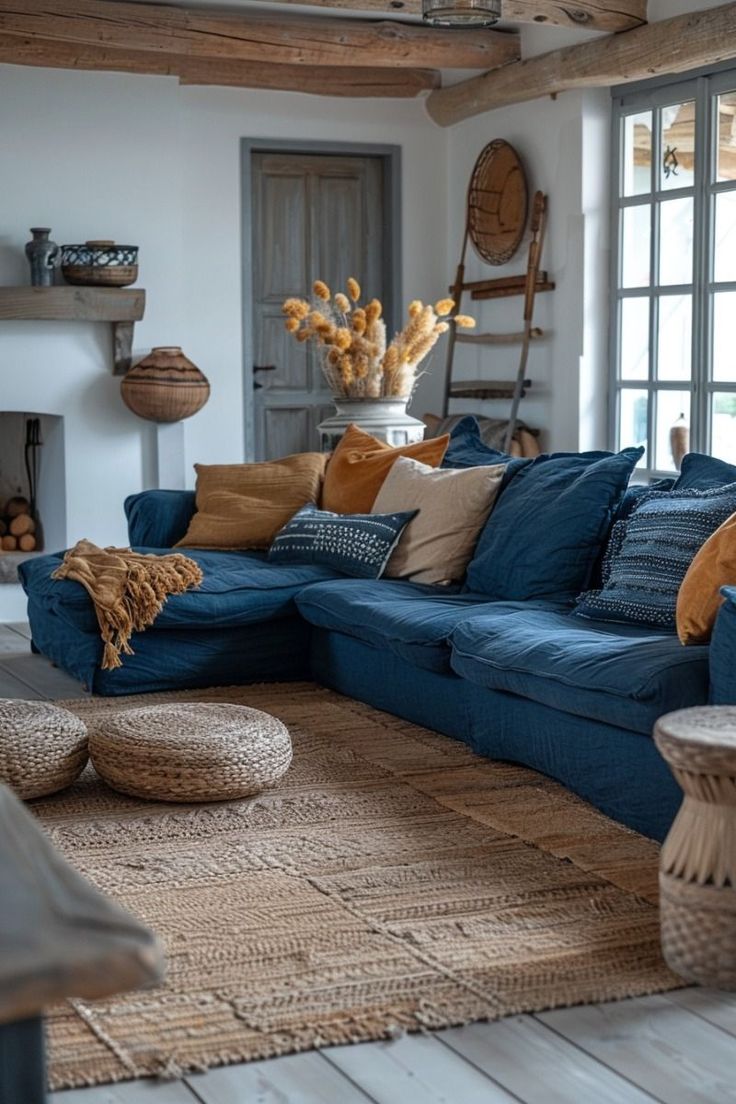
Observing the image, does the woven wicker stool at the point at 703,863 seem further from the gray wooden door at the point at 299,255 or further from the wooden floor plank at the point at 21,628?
the gray wooden door at the point at 299,255

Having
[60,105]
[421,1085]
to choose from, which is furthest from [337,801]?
[60,105]

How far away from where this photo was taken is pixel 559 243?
24.2 ft

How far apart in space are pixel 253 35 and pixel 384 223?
1.64 meters

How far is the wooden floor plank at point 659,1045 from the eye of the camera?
7.45 feet

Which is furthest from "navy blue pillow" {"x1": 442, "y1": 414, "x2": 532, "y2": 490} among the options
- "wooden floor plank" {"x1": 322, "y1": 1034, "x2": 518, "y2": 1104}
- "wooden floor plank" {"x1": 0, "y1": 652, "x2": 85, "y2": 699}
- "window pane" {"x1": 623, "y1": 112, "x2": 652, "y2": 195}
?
"wooden floor plank" {"x1": 322, "y1": 1034, "x2": 518, "y2": 1104}

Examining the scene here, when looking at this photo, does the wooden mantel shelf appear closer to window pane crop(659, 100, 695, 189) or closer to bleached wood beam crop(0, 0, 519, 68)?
bleached wood beam crop(0, 0, 519, 68)

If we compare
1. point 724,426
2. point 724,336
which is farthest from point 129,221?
point 724,426

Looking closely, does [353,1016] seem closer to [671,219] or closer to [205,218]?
[671,219]

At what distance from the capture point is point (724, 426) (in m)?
6.55

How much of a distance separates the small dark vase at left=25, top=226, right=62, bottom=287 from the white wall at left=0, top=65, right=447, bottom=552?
0.16 m

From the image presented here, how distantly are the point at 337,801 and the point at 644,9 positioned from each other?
4.17 metres

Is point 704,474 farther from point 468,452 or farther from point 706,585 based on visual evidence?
point 468,452

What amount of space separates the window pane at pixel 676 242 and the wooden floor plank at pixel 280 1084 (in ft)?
16.5

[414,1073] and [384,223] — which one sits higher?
[384,223]
